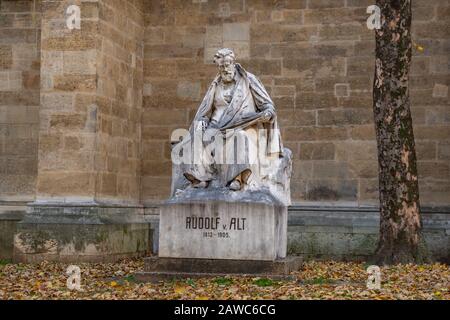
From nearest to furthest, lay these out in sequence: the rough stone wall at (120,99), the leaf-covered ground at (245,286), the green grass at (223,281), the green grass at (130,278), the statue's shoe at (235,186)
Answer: the leaf-covered ground at (245,286) < the green grass at (223,281) < the statue's shoe at (235,186) < the green grass at (130,278) < the rough stone wall at (120,99)

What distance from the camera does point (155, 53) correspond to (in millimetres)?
14984

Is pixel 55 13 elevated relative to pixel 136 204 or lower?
elevated

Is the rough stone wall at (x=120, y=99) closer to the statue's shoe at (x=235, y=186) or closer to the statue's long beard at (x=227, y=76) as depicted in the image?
the statue's long beard at (x=227, y=76)

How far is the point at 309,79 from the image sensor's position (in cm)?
1440

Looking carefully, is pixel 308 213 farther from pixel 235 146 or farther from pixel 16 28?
pixel 16 28

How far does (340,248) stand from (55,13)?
17.7 ft

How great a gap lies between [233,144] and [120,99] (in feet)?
13.8

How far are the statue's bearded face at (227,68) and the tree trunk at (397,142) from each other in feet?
7.06

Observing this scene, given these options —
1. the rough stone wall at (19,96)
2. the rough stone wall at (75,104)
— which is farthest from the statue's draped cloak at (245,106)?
the rough stone wall at (19,96)

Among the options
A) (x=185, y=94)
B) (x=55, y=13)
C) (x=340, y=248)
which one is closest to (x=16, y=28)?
(x=55, y=13)

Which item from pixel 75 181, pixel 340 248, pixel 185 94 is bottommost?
pixel 340 248

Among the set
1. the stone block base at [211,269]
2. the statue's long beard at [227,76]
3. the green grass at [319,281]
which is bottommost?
the green grass at [319,281]

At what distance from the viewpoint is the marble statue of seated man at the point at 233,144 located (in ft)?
33.6

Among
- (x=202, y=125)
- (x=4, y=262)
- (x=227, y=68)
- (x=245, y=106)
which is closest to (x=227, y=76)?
(x=227, y=68)
